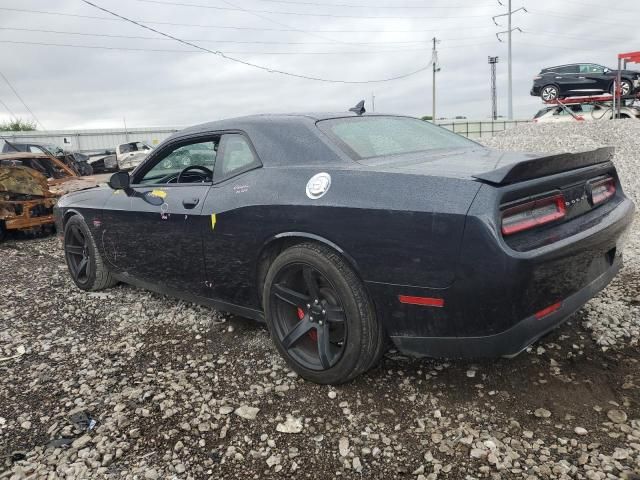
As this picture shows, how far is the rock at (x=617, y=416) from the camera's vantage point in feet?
7.28

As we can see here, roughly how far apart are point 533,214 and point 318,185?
103cm

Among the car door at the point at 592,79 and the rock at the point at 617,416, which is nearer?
the rock at the point at 617,416

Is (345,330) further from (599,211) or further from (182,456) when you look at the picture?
(599,211)

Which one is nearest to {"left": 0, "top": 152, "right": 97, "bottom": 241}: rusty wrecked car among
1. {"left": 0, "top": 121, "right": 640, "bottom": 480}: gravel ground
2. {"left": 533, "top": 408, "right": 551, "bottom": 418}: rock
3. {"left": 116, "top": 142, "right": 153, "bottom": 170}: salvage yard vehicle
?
{"left": 0, "top": 121, "right": 640, "bottom": 480}: gravel ground

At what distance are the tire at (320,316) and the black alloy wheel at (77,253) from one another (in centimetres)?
252

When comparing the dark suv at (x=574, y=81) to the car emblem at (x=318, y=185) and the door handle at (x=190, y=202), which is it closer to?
the door handle at (x=190, y=202)

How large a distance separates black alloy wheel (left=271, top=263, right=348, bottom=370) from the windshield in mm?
712

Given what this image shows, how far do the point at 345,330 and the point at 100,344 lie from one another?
6.47 ft

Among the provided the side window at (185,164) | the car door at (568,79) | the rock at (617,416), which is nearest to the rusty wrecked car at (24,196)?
the side window at (185,164)

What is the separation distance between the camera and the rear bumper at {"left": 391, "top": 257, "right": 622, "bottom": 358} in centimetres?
212

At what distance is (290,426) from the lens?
7.85 feet

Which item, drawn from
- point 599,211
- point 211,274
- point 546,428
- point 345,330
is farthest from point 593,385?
point 211,274

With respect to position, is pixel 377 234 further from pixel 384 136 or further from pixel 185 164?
pixel 185 164

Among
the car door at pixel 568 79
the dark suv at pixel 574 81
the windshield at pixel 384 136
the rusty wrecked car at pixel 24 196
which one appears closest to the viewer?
the windshield at pixel 384 136
